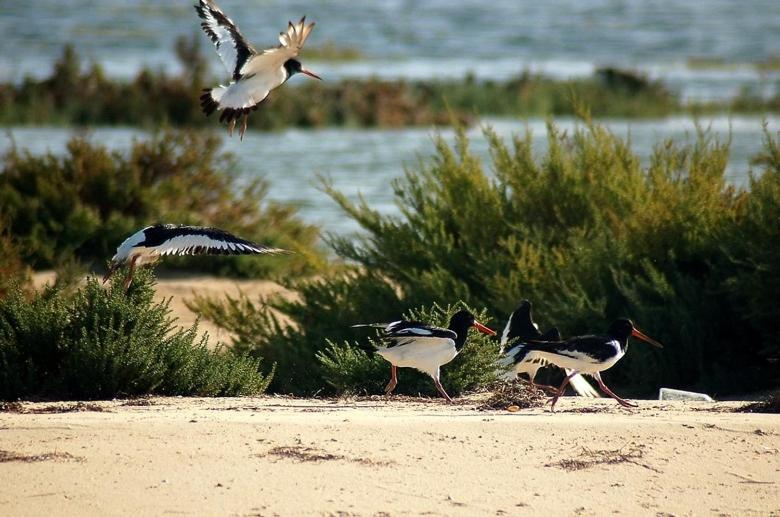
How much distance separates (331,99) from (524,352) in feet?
109

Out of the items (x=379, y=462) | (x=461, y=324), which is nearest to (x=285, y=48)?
(x=461, y=324)

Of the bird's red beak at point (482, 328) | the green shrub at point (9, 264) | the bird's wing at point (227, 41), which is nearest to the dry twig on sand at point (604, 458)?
the bird's red beak at point (482, 328)

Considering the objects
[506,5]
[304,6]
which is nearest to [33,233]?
[304,6]

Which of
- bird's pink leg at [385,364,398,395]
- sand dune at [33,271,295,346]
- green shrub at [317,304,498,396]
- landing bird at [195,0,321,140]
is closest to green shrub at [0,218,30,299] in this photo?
sand dune at [33,271,295,346]

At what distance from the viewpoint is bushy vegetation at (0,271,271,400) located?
9055 millimetres

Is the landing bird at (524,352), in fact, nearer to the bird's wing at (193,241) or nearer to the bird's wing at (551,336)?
the bird's wing at (551,336)

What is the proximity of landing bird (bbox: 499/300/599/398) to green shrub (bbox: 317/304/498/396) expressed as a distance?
14 centimetres

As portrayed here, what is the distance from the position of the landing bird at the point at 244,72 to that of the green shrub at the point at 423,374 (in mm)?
1965

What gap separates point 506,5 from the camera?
86438 mm

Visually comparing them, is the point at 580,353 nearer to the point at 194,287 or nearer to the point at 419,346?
the point at 419,346

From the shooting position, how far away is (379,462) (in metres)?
7.36

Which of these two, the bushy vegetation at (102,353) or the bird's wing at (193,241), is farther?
the bird's wing at (193,241)

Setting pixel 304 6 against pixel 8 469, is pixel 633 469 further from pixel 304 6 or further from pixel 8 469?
pixel 304 6

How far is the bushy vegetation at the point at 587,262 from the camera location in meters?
11.7
